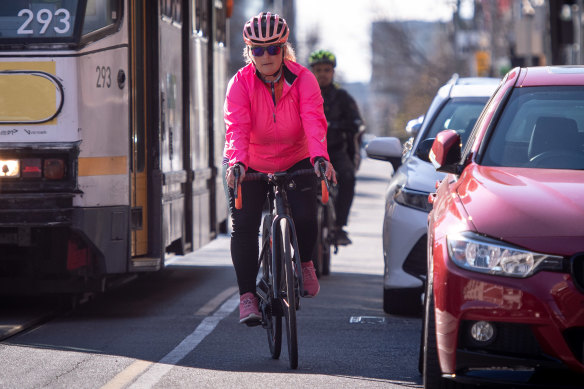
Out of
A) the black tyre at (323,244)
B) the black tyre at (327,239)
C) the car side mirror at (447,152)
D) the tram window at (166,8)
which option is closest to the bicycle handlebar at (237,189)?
the car side mirror at (447,152)

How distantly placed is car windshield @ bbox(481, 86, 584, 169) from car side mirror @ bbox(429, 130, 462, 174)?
0.15 m

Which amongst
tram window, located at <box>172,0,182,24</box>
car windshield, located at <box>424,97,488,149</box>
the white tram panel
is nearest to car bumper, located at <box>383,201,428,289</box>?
car windshield, located at <box>424,97,488,149</box>

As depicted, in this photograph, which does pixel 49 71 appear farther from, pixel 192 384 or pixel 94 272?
pixel 192 384

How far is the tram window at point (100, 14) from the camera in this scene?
8.62 meters

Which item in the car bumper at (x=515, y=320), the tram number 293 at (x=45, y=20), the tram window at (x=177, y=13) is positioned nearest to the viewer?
the car bumper at (x=515, y=320)

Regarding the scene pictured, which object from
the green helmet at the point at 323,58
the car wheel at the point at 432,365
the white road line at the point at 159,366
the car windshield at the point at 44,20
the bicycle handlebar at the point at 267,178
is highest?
the green helmet at the point at 323,58

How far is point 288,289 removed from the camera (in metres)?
6.61

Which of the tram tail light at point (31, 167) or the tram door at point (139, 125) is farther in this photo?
the tram door at point (139, 125)

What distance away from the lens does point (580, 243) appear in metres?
4.95

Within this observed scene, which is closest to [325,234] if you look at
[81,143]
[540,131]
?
[81,143]

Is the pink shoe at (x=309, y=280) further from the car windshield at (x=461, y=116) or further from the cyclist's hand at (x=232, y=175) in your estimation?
the car windshield at (x=461, y=116)

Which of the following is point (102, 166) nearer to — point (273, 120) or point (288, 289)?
point (273, 120)

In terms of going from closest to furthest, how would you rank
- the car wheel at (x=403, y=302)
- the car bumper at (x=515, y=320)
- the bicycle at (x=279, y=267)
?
1. the car bumper at (x=515, y=320)
2. the bicycle at (x=279, y=267)
3. the car wheel at (x=403, y=302)

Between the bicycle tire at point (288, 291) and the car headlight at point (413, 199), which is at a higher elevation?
the car headlight at point (413, 199)
